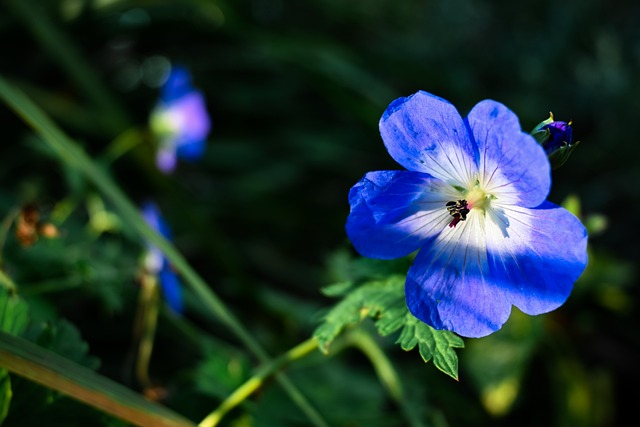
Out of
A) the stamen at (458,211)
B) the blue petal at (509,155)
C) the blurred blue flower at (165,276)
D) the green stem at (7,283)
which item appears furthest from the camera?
the blurred blue flower at (165,276)

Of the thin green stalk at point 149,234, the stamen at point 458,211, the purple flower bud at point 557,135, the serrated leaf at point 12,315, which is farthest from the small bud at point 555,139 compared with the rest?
the serrated leaf at point 12,315

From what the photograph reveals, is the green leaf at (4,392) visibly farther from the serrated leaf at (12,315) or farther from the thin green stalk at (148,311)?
the thin green stalk at (148,311)

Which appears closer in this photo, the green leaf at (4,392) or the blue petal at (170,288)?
the green leaf at (4,392)

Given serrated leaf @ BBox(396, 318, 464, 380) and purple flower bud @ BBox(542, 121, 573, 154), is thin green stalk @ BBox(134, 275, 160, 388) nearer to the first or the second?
serrated leaf @ BBox(396, 318, 464, 380)

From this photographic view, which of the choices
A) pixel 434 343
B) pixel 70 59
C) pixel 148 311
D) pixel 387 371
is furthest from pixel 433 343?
pixel 70 59

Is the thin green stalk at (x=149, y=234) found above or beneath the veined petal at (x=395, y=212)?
above

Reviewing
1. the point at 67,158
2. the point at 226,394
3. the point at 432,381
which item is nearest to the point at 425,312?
the point at 226,394
